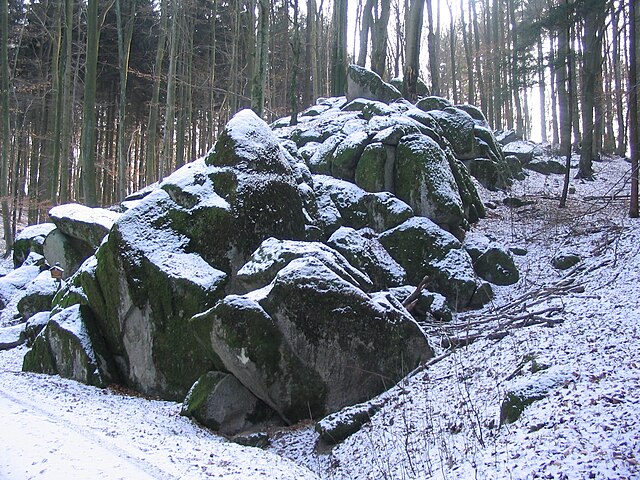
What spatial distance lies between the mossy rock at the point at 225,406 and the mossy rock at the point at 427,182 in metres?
7.56

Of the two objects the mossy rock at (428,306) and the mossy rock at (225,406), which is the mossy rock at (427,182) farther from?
the mossy rock at (225,406)

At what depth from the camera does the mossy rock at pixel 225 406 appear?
23.9 feet

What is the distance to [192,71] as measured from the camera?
1090 inches

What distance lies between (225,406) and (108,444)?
9.14ft

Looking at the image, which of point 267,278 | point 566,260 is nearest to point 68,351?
point 267,278

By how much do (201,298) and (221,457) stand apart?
4058 millimetres

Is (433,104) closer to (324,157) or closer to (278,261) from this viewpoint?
(324,157)

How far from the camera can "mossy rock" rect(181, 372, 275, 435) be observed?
23.9 feet

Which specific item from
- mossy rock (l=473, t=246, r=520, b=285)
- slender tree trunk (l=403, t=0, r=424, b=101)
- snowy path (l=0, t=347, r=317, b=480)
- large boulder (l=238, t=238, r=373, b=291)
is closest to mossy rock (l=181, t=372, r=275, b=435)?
snowy path (l=0, t=347, r=317, b=480)

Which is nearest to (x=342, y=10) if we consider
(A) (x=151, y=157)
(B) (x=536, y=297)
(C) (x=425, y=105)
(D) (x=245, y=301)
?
(C) (x=425, y=105)

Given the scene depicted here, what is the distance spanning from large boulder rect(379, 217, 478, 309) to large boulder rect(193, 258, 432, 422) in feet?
12.9

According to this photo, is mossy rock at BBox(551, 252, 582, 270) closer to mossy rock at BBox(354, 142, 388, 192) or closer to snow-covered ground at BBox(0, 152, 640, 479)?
snow-covered ground at BBox(0, 152, 640, 479)

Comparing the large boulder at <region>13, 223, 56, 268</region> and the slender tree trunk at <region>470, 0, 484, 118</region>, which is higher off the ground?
the slender tree trunk at <region>470, 0, 484, 118</region>

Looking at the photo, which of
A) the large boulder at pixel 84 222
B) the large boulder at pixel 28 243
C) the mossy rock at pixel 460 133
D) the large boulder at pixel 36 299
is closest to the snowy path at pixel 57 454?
the large boulder at pixel 84 222
